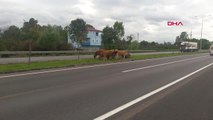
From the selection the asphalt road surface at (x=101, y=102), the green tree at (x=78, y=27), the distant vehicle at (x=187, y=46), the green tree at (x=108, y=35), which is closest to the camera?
the asphalt road surface at (x=101, y=102)

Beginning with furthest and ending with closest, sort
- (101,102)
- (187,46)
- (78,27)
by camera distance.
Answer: (78,27) → (187,46) → (101,102)

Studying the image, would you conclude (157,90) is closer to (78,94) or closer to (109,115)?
(78,94)

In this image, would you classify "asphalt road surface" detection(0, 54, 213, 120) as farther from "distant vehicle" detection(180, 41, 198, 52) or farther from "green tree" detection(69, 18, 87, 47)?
"green tree" detection(69, 18, 87, 47)

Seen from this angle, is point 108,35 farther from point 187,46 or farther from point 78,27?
point 187,46

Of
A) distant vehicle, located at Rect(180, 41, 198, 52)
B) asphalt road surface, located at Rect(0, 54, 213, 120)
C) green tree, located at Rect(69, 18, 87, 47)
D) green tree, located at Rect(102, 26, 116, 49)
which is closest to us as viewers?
asphalt road surface, located at Rect(0, 54, 213, 120)

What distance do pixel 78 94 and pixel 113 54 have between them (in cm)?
2744

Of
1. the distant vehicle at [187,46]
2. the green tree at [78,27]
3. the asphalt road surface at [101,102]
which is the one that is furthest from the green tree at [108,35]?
the asphalt road surface at [101,102]

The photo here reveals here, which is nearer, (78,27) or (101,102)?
(101,102)

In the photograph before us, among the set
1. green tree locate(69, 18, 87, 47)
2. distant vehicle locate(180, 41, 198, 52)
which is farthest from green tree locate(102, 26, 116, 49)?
distant vehicle locate(180, 41, 198, 52)

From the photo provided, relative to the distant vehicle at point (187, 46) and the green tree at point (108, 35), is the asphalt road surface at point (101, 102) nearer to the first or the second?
the distant vehicle at point (187, 46)

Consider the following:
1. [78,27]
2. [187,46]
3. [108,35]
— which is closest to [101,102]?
[187,46]

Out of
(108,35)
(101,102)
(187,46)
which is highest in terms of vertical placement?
(108,35)

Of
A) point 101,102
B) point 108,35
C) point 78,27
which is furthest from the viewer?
point 78,27

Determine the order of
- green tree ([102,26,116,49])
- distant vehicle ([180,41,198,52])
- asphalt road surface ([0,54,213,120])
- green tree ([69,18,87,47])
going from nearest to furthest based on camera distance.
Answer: asphalt road surface ([0,54,213,120]) < distant vehicle ([180,41,198,52]) < green tree ([102,26,116,49]) < green tree ([69,18,87,47])
